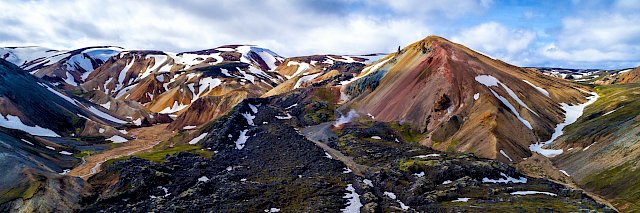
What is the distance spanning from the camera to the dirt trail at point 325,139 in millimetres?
109188

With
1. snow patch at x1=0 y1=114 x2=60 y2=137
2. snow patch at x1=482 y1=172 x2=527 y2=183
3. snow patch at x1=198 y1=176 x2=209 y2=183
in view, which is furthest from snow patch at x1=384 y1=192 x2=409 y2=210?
snow patch at x1=0 y1=114 x2=60 y2=137

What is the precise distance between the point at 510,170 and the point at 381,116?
6941 cm

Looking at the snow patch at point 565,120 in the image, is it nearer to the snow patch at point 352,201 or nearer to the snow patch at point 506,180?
the snow patch at point 506,180

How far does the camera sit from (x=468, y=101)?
140 m

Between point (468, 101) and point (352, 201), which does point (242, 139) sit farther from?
point (468, 101)

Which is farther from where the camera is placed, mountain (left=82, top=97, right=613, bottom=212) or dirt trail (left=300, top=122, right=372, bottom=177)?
dirt trail (left=300, top=122, right=372, bottom=177)

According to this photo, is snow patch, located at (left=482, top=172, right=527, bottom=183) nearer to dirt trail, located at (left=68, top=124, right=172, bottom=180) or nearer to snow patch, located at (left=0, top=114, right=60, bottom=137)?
dirt trail, located at (left=68, top=124, right=172, bottom=180)

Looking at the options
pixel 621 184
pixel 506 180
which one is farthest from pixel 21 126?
pixel 621 184

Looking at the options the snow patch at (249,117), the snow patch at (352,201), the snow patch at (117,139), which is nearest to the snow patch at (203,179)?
the snow patch at (352,201)

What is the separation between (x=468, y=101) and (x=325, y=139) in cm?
4752

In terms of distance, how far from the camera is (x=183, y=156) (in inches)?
4911

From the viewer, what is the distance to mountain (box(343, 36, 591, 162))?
118500mm

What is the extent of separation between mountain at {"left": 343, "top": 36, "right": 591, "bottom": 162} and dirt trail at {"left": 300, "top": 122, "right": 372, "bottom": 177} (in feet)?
67.0

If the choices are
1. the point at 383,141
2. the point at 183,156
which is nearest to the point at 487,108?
the point at 383,141
